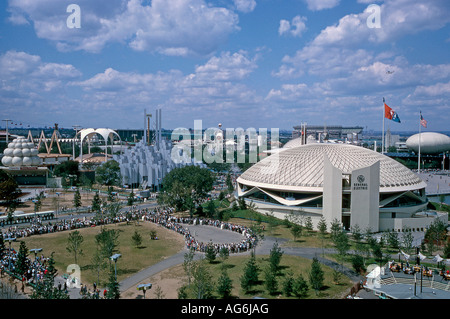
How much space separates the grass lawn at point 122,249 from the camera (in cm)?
2409

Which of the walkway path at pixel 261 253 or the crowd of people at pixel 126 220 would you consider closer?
the walkway path at pixel 261 253

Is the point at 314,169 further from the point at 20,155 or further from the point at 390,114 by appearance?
the point at 20,155

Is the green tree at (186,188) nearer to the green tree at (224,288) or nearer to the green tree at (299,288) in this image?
the green tree at (224,288)

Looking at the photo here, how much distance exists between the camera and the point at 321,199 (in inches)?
1548

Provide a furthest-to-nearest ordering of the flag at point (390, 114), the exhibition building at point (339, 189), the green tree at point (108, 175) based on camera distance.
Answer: the green tree at point (108, 175) < the flag at point (390, 114) < the exhibition building at point (339, 189)

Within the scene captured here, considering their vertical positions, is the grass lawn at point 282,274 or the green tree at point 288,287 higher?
the green tree at point 288,287

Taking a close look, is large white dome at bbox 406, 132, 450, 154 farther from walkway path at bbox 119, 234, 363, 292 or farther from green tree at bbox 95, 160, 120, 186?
walkway path at bbox 119, 234, 363, 292

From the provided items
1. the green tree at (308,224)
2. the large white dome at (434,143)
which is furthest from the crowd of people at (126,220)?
the large white dome at (434,143)

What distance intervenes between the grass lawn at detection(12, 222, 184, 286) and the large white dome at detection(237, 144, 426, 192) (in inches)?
575

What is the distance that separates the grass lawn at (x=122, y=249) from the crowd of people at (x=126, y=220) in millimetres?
1021

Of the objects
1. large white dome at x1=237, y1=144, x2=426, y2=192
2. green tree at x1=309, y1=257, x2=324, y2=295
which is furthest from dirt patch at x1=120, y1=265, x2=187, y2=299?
large white dome at x1=237, y1=144, x2=426, y2=192

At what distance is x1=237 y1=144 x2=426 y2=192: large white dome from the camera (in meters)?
40.2

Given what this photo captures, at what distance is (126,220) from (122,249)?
11.2 m
